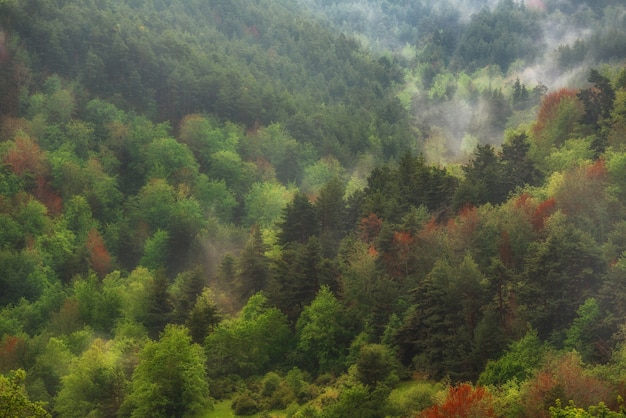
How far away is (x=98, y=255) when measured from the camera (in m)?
110

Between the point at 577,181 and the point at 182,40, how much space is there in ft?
440

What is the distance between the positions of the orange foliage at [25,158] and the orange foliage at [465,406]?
9900 cm

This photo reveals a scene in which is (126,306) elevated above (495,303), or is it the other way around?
(126,306)

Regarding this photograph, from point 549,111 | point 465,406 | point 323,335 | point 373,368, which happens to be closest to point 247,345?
point 323,335

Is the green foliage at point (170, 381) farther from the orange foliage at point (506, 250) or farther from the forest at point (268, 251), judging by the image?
the orange foliage at point (506, 250)

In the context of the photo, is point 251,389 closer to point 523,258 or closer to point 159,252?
point 523,258

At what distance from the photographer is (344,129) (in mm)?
168250

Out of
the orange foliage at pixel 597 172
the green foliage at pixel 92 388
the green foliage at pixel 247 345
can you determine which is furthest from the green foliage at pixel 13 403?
the orange foliage at pixel 597 172

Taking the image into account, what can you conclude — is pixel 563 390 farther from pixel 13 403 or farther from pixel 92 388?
pixel 92 388

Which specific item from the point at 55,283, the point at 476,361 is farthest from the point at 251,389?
the point at 55,283

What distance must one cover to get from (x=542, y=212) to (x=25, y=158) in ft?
299

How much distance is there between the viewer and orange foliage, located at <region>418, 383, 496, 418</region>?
3534 centimetres

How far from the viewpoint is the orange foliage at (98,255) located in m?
109

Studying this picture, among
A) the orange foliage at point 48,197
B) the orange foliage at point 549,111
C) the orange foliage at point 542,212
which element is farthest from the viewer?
the orange foliage at point 48,197
